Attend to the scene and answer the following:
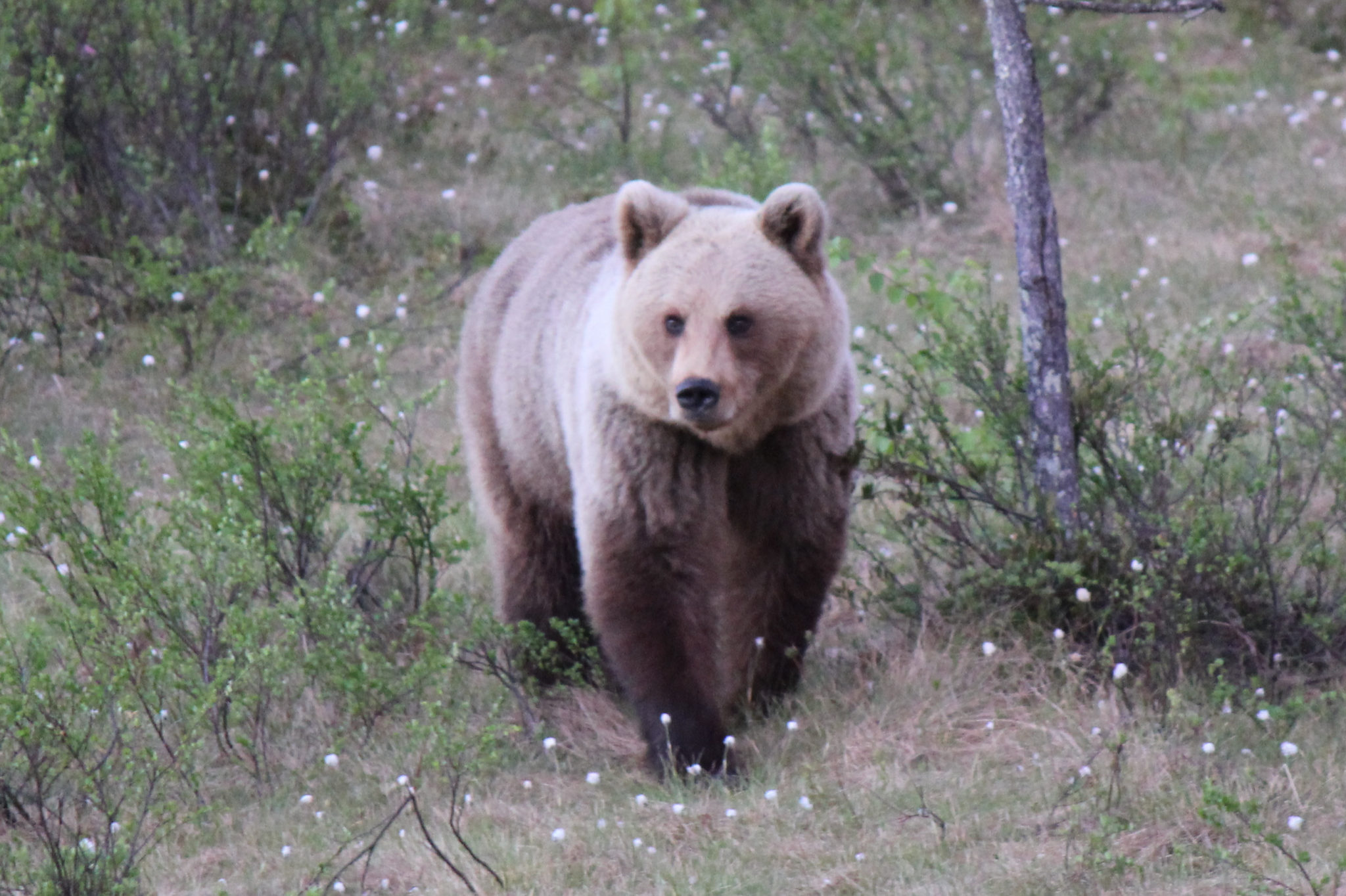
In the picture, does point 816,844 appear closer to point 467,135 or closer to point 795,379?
point 795,379

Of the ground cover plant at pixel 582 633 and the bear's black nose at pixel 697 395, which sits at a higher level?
the bear's black nose at pixel 697 395

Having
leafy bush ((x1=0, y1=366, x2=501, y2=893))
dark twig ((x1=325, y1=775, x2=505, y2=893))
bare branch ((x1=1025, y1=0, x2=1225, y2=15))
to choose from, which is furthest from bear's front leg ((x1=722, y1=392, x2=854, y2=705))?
bare branch ((x1=1025, y1=0, x2=1225, y2=15))

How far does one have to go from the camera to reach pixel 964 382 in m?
5.43

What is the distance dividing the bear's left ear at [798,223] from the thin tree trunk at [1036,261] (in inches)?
26.1

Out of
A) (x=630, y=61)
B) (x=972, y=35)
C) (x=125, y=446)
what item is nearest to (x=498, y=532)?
(x=125, y=446)

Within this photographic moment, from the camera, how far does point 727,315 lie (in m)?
4.47

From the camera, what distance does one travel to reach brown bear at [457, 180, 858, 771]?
4.53 m

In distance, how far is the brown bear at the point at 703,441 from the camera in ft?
14.9

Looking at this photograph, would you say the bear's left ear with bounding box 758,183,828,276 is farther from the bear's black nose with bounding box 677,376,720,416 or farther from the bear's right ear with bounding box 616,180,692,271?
the bear's black nose with bounding box 677,376,720,416

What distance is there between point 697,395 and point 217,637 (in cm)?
199

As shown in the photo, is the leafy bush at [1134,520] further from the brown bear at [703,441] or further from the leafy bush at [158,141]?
the leafy bush at [158,141]

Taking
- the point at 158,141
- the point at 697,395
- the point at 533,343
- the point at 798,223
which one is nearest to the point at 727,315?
the point at 697,395

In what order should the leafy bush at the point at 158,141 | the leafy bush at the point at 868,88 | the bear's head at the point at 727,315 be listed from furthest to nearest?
the leafy bush at the point at 868,88 < the leafy bush at the point at 158,141 < the bear's head at the point at 727,315

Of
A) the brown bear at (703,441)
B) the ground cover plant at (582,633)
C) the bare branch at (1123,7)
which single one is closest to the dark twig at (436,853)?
the ground cover plant at (582,633)
